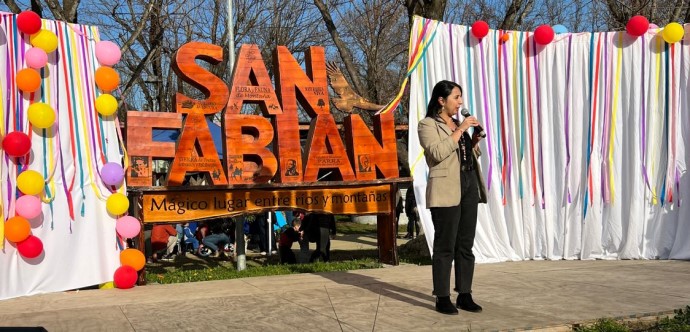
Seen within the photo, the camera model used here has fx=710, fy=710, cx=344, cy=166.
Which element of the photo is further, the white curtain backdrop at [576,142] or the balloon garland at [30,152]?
the white curtain backdrop at [576,142]

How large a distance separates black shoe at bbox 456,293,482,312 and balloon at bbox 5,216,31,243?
4323 millimetres

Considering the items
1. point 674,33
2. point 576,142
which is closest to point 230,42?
point 576,142

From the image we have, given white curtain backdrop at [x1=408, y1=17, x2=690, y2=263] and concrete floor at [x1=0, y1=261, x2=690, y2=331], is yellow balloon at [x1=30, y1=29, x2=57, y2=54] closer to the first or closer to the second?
concrete floor at [x1=0, y1=261, x2=690, y2=331]

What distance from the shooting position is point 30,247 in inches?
283

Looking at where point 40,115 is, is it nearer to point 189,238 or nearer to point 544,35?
point 544,35

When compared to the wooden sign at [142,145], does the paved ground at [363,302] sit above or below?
below

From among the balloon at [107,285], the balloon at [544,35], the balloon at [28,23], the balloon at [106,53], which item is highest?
the balloon at [544,35]

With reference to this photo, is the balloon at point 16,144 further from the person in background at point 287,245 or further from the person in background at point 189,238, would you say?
the person in background at point 189,238

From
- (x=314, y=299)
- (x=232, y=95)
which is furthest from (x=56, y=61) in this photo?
(x=314, y=299)

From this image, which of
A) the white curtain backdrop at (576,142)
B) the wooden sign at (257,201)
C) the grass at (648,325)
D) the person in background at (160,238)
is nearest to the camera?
the grass at (648,325)

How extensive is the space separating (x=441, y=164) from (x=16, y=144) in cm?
422

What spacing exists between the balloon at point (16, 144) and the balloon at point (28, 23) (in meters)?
1.11

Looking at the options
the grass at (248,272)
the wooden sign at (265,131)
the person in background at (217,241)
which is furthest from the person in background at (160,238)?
the wooden sign at (265,131)

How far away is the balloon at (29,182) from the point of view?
7113 millimetres
